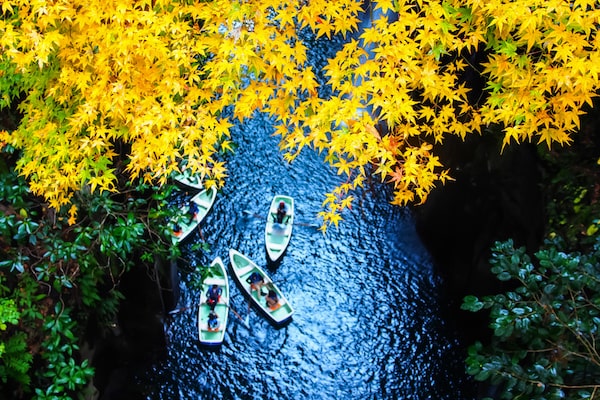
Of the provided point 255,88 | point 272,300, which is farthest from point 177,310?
point 255,88

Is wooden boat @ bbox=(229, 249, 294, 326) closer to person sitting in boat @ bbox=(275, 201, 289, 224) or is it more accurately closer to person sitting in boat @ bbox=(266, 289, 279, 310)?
person sitting in boat @ bbox=(266, 289, 279, 310)

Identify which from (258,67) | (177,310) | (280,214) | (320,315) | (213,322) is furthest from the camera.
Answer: (280,214)

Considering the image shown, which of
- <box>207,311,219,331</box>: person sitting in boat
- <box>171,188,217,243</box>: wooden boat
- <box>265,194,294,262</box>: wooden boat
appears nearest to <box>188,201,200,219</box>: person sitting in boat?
<box>171,188,217,243</box>: wooden boat

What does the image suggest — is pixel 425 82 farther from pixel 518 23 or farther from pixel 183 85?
pixel 183 85

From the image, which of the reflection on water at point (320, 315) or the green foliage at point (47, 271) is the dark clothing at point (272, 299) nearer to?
the reflection on water at point (320, 315)

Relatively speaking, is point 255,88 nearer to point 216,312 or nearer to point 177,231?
point 216,312

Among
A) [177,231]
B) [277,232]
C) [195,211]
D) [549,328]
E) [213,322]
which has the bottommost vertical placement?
[213,322]
